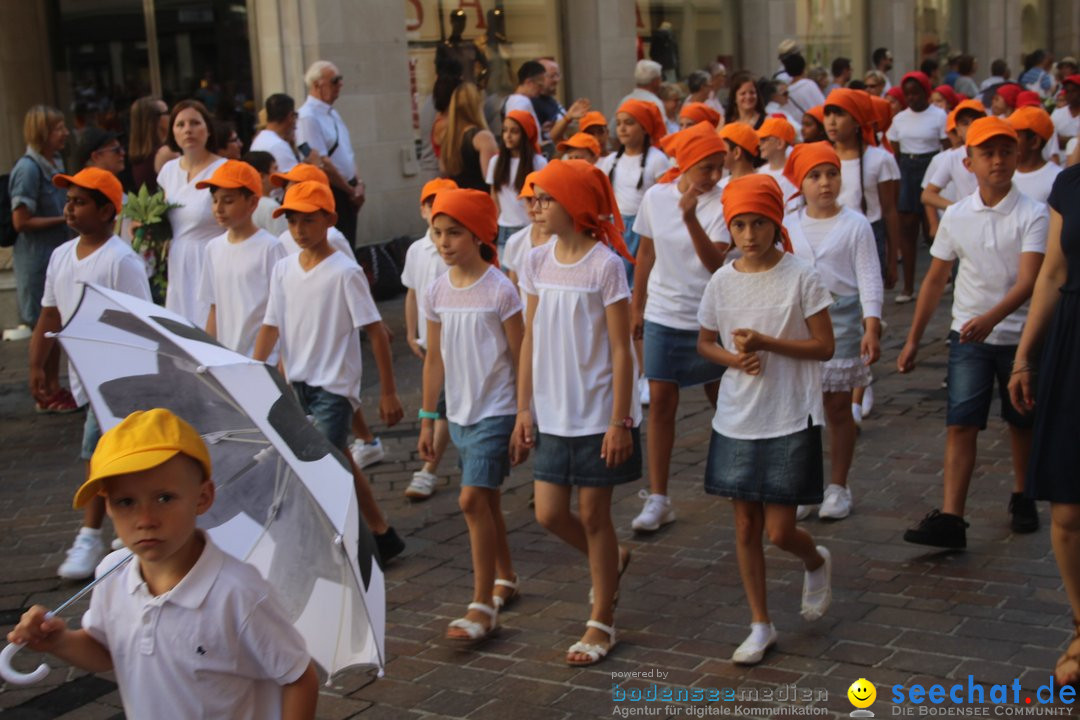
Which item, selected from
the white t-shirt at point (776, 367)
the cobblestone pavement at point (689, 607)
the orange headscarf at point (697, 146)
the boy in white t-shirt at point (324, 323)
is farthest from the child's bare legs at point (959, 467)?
the boy in white t-shirt at point (324, 323)

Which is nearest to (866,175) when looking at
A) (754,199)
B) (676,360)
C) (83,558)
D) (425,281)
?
(676,360)

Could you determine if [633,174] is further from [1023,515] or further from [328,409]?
[1023,515]

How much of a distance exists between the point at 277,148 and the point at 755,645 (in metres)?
6.90

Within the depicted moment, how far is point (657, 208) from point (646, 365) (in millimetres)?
797

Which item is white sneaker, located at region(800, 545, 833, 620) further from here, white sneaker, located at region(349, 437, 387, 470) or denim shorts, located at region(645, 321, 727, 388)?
white sneaker, located at region(349, 437, 387, 470)

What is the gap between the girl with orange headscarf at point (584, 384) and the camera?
5379 mm

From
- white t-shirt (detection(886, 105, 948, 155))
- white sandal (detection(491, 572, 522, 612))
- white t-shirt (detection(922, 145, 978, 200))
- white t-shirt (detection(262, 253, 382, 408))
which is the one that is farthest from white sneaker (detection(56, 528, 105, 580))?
white t-shirt (detection(886, 105, 948, 155))

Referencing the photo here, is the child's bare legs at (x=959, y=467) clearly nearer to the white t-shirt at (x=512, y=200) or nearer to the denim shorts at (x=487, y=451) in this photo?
the denim shorts at (x=487, y=451)

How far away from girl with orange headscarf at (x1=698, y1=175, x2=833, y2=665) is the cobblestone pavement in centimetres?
30

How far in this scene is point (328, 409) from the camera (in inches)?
257

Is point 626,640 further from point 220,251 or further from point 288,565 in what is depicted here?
point 220,251

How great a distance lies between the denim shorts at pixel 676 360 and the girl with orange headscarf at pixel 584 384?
4.77 feet

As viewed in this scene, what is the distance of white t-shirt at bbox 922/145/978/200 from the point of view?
1091 centimetres

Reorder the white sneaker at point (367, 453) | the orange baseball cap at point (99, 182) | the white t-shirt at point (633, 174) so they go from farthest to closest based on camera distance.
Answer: the white t-shirt at point (633, 174), the white sneaker at point (367, 453), the orange baseball cap at point (99, 182)
